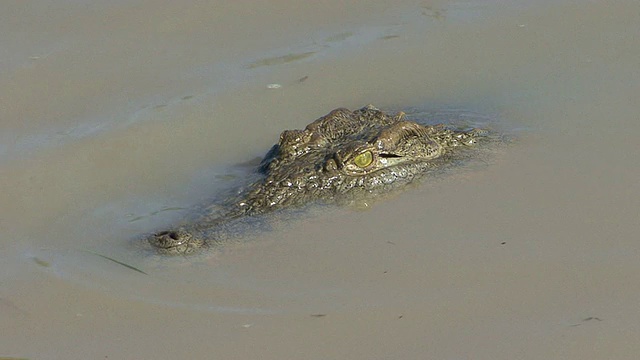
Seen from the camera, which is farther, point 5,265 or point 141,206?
→ point 141,206

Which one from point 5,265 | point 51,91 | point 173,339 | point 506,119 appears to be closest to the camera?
point 173,339

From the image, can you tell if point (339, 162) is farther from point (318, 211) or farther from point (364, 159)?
point (318, 211)

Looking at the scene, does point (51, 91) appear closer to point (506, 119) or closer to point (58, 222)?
point (58, 222)

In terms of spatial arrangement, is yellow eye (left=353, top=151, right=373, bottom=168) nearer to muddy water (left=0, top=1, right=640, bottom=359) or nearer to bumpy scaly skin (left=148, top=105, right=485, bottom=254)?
bumpy scaly skin (left=148, top=105, right=485, bottom=254)

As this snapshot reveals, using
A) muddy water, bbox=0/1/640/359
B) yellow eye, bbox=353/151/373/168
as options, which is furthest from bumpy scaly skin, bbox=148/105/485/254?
muddy water, bbox=0/1/640/359

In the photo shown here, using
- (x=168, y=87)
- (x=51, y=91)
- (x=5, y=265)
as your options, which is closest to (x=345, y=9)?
(x=168, y=87)

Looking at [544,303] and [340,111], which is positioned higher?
[340,111]

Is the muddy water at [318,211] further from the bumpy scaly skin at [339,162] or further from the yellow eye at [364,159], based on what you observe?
the yellow eye at [364,159]
